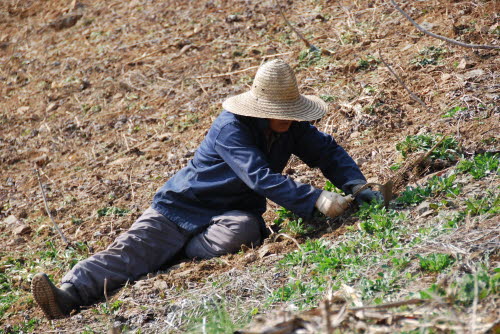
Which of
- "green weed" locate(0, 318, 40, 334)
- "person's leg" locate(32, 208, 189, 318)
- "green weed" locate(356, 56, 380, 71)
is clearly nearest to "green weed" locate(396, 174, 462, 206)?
"person's leg" locate(32, 208, 189, 318)

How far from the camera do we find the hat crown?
13.5 feet

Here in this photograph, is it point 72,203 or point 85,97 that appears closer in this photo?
point 72,203

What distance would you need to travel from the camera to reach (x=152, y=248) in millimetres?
4457

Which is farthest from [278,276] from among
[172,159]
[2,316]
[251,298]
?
[172,159]

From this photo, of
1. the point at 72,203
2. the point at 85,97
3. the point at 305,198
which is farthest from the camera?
the point at 85,97

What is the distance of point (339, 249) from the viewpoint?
3691 millimetres

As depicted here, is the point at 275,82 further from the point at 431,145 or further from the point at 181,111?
the point at 181,111

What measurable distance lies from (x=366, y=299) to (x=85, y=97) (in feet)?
19.3

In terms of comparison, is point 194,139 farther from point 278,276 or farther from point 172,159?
point 278,276

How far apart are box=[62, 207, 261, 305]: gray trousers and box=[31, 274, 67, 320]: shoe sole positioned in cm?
20

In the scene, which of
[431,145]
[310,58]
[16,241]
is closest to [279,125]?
[431,145]

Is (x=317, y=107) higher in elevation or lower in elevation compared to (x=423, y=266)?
higher

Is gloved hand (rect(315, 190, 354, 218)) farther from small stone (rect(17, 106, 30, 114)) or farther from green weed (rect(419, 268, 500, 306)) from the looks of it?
small stone (rect(17, 106, 30, 114))

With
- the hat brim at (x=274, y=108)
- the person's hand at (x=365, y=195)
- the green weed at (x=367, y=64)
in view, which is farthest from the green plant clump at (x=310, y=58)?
the person's hand at (x=365, y=195)
